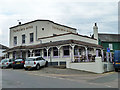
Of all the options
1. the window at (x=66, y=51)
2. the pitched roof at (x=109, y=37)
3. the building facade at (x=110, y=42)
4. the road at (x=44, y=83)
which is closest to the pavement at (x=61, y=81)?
the road at (x=44, y=83)

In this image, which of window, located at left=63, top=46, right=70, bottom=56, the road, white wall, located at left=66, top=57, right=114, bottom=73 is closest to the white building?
window, located at left=63, top=46, right=70, bottom=56

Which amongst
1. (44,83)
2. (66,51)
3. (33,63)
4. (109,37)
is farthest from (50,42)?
(109,37)

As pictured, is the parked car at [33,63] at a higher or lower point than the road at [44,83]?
higher

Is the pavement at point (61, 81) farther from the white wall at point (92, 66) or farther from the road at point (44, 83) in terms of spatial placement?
the white wall at point (92, 66)

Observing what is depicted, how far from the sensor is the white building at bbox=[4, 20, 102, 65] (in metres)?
23.7

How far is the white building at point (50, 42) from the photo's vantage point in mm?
23717

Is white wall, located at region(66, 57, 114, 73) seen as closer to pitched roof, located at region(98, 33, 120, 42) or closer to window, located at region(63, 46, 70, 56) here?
window, located at region(63, 46, 70, 56)

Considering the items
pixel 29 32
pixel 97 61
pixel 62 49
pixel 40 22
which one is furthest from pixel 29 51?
pixel 97 61

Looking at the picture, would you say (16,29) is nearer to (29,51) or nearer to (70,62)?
(29,51)

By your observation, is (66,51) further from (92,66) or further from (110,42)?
(110,42)

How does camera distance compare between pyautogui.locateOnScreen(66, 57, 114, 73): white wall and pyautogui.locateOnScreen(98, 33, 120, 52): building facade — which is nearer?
pyautogui.locateOnScreen(66, 57, 114, 73): white wall

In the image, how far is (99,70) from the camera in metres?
18.1

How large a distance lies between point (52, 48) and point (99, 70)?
948cm

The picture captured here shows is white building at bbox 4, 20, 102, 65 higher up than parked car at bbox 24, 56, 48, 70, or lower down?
higher up
